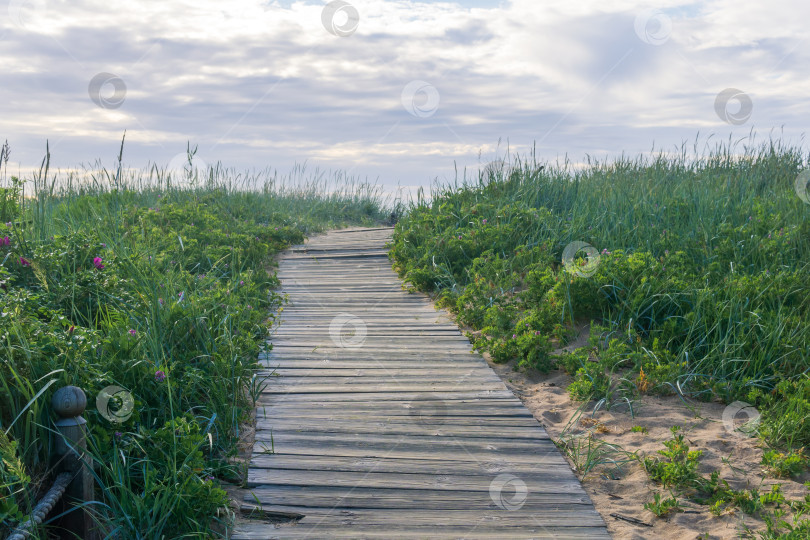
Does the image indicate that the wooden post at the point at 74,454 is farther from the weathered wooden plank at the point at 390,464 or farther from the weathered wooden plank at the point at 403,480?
the weathered wooden plank at the point at 390,464

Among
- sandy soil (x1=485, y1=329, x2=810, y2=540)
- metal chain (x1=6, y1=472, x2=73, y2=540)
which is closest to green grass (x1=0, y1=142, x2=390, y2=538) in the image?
metal chain (x1=6, y1=472, x2=73, y2=540)

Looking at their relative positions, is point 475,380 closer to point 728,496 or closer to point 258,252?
point 728,496

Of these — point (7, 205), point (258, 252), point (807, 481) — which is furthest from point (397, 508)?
point (258, 252)

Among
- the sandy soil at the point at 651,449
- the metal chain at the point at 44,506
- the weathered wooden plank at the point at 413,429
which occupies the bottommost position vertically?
the sandy soil at the point at 651,449

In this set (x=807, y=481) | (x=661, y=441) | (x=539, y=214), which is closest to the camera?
(x=807, y=481)

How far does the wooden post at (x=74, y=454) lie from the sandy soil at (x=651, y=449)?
2.83 m

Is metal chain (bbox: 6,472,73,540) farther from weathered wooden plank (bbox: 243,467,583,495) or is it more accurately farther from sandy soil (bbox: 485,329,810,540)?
sandy soil (bbox: 485,329,810,540)

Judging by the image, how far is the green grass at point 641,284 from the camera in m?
5.02

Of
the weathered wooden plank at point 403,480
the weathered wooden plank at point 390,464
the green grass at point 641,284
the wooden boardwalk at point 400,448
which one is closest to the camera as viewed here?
the wooden boardwalk at point 400,448

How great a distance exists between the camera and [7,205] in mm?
6520

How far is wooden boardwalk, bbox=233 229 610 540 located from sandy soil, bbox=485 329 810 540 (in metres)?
0.19

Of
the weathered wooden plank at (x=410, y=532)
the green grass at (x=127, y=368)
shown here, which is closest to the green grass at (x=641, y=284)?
the weathered wooden plank at (x=410, y=532)

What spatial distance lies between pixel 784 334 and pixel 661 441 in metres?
1.82

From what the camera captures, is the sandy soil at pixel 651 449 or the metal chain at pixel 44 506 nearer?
the metal chain at pixel 44 506
